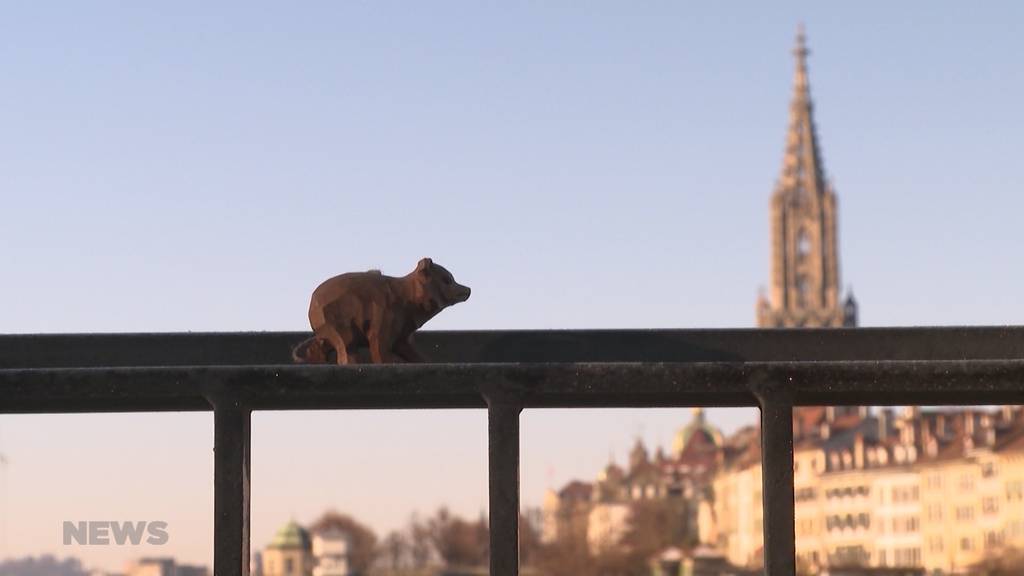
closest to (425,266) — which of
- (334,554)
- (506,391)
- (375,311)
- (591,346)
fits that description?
(375,311)

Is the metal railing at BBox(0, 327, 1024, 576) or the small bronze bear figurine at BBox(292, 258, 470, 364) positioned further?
the small bronze bear figurine at BBox(292, 258, 470, 364)

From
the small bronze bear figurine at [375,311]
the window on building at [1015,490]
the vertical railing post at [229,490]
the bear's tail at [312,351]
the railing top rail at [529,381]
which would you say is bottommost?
the vertical railing post at [229,490]

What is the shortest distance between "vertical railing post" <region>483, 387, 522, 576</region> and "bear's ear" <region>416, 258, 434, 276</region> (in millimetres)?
2342

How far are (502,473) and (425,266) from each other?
8.63ft

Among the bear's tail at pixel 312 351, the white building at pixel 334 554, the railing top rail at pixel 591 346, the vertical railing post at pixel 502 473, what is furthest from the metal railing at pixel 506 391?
the white building at pixel 334 554

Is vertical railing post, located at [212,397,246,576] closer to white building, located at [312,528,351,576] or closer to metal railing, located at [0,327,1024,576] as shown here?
metal railing, located at [0,327,1024,576]

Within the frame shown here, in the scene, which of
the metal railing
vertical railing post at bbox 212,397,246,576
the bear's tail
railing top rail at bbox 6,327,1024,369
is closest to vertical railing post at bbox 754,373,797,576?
the metal railing

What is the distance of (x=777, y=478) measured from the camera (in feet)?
49.0

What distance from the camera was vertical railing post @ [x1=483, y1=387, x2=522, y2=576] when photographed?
14859 mm

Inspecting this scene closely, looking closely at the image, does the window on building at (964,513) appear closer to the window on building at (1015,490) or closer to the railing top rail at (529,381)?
the window on building at (1015,490)

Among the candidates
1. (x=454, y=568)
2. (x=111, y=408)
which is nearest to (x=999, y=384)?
(x=111, y=408)

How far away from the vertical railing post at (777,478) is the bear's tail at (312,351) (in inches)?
143

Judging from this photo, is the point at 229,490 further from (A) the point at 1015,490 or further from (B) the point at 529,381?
(A) the point at 1015,490

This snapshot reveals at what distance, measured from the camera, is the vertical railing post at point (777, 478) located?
1480 centimetres
